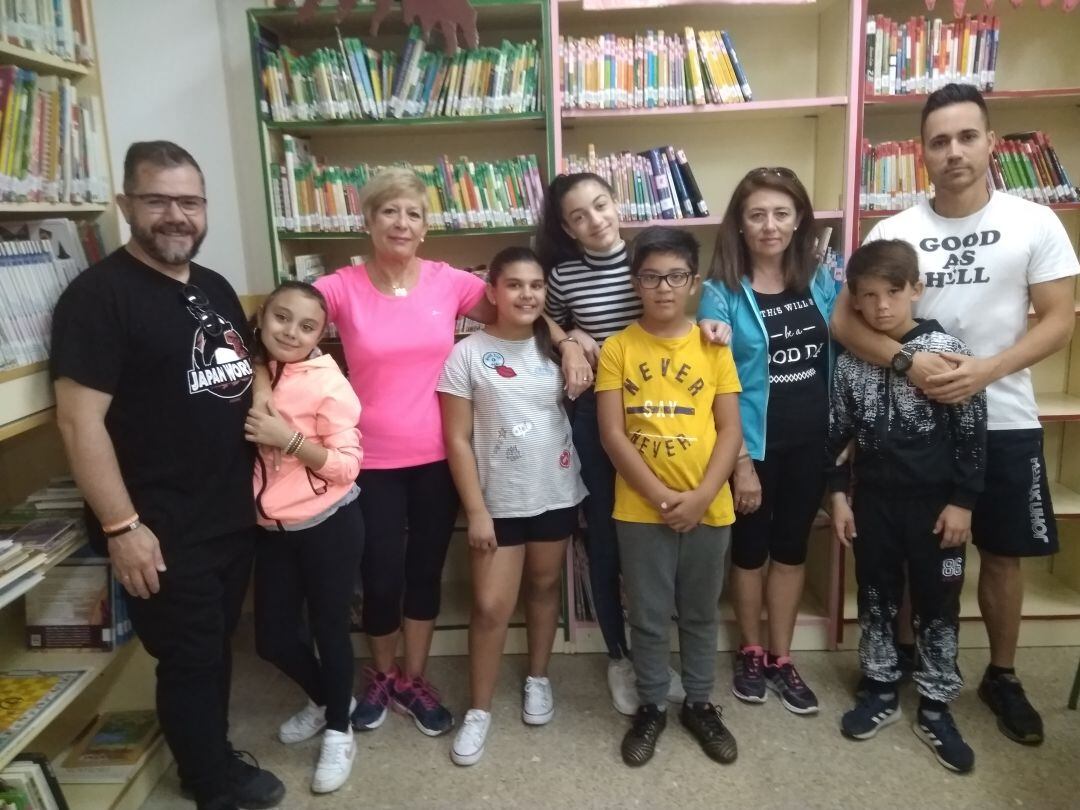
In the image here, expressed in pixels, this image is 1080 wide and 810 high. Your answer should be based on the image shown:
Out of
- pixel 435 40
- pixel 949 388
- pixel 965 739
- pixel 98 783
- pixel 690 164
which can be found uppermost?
pixel 435 40

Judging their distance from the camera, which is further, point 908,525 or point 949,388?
point 908,525

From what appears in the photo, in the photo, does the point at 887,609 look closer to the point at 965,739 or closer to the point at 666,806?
the point at 965,739

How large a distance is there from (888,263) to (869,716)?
4.27 ft

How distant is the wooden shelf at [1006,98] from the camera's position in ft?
7.53

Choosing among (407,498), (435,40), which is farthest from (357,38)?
(407,498)

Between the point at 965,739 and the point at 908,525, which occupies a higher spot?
the point at 908,525

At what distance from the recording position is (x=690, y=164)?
2.76 m

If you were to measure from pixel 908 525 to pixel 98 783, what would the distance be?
2.25 m

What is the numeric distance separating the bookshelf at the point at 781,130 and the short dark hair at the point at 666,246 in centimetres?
52

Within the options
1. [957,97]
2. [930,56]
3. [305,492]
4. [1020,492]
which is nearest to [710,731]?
[1020,492]

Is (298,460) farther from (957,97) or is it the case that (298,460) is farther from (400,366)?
(957,97)

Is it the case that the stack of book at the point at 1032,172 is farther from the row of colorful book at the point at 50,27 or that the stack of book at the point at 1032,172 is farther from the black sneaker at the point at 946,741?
the row of colorful book at the point at 50,27

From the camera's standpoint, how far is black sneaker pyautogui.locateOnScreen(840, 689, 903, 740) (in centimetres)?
211

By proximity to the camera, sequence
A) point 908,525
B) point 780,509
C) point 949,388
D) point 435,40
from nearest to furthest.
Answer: point 949,388, point 908,525, point 780,509, point 435,40
